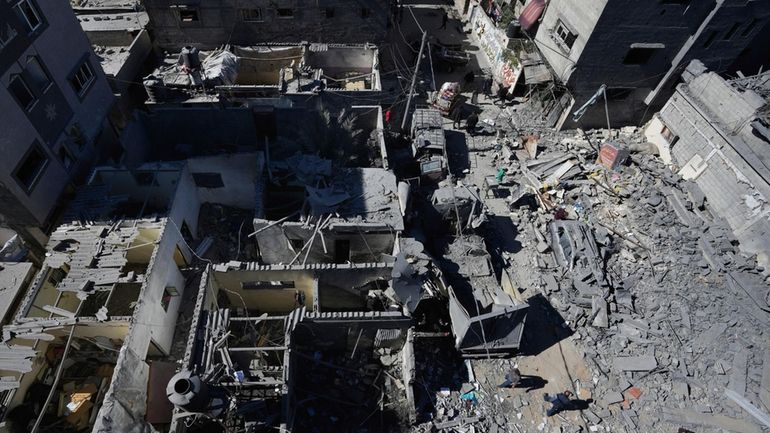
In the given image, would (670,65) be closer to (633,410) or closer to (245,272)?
(633,410)

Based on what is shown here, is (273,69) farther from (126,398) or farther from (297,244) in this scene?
(126,398)

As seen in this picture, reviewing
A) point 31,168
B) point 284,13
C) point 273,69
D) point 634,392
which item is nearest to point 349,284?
point 634,392

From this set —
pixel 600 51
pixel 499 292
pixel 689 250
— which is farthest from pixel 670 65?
pixel 499 292

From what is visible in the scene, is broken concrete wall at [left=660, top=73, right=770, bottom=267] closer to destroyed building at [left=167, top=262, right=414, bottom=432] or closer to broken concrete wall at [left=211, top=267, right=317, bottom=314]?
destroyed building at [left=167, top=262, right=414, bottom=432]

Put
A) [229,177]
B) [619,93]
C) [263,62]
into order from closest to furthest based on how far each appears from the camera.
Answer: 1. [229,177]
2. [263,62]
3. [619,93]

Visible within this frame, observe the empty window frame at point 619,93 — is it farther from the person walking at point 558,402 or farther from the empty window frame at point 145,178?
the empty window frame at point 145,178

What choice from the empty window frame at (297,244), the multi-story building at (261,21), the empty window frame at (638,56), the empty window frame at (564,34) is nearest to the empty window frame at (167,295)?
the empty window frame at (297,244)

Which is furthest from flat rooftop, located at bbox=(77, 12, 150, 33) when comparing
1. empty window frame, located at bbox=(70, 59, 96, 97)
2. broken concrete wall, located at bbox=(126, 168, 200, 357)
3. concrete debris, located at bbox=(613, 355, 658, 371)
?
concrete debris, located at bbox=(613, 355, 658, 371)
